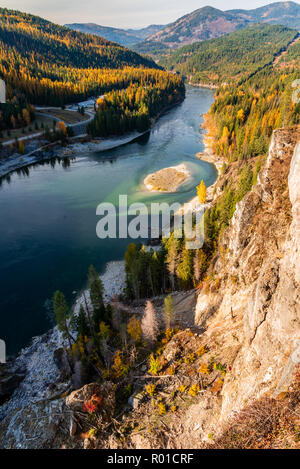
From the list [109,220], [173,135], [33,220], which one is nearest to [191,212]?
[109,220]

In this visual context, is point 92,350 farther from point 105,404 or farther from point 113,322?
point 105,404

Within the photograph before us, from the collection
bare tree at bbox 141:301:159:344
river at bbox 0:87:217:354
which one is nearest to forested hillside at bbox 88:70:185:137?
river at bbox 0:87:217:354

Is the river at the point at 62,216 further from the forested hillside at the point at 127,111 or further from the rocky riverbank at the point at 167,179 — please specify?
the forested hillside at the point at 127,111

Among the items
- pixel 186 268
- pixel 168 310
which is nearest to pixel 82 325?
pixel 168 310

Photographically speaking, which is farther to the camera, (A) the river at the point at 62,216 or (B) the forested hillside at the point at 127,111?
(B) the forested hillside at the point at 127,111

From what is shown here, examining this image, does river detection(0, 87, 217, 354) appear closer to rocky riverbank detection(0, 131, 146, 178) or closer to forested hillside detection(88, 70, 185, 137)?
rocky riverbank detection(0, 131, 146, 178)

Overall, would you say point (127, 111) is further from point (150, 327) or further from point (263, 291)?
point (263, 291)

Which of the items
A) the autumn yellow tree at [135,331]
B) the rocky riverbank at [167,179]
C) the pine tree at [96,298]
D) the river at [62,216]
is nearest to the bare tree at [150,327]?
the autumn yellow tree at [135,331]
